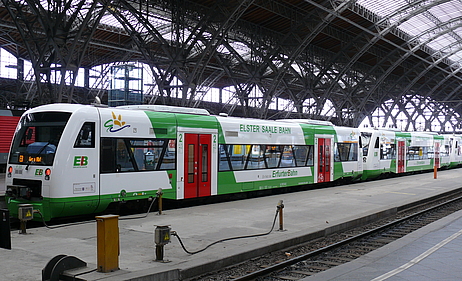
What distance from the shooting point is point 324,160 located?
2116cm

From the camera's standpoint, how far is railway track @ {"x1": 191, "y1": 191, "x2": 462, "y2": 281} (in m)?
7.56

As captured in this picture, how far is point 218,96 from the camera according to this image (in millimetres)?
69438

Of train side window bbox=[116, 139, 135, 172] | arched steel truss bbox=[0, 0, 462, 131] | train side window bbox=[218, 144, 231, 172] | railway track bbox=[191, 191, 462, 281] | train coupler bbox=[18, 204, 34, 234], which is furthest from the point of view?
arched steel truss bbox=[0, 0, 462, 131]

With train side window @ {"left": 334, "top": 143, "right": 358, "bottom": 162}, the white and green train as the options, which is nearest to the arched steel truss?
train side window @ {"left": 334, "top": 143, "right": 358, "bottom": 162}

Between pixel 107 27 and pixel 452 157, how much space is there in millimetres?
34007

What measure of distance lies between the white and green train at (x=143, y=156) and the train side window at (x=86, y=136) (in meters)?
0.03

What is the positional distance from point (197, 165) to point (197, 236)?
5.10 metres

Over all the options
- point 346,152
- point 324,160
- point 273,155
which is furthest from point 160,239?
point 346,152

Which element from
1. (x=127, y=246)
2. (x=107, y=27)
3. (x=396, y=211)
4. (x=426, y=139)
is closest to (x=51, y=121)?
(x=127, y=246)

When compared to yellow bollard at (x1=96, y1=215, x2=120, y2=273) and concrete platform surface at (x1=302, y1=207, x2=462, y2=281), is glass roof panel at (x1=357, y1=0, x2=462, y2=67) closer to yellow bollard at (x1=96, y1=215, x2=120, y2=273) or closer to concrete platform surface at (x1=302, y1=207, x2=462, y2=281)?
concrete platform surface at (x1=302, y1=207, x2=462, y2=281)

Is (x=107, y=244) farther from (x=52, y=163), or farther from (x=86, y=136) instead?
(x=86, y=136)

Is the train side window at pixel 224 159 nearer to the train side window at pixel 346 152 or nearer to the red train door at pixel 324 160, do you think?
the red train door at pixel 324 160

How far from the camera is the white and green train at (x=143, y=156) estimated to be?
1109 cm

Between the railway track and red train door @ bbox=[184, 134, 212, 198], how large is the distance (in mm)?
5086
